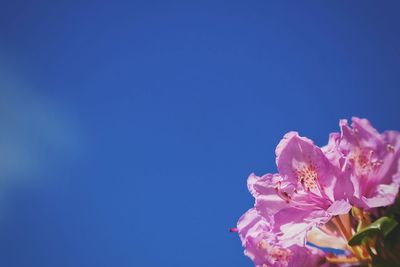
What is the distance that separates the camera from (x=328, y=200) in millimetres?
1076

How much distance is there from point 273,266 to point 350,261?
0.23 meters

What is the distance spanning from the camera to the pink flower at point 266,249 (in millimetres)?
1021

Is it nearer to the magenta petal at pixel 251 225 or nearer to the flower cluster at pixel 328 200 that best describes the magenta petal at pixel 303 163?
the flower cluster at pixel 328 200

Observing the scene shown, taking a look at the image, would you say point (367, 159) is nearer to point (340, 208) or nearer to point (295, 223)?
point (340, 208)

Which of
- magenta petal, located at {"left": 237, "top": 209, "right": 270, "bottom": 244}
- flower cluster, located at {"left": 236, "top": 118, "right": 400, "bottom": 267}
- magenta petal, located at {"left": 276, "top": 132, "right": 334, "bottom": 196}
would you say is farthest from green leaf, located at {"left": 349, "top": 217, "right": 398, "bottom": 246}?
magenta petal, located at {"left": 237, "top": 209, "right": 270, "bottom": 244}

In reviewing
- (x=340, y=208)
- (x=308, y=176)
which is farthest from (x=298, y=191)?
(x=340, y=208)

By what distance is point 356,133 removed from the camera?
0.98 metres

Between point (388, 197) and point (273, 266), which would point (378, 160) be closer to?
point (388, 197)

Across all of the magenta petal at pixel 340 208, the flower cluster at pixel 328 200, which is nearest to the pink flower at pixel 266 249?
the flower cluster at pixel 328 200

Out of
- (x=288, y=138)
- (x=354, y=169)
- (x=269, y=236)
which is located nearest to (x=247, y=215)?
(x=269, y=236)

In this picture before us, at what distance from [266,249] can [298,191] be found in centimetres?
22

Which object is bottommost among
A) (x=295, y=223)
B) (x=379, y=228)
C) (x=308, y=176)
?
(x=379, y=228)

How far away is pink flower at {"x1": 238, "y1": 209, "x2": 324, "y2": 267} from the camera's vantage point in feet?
3.35

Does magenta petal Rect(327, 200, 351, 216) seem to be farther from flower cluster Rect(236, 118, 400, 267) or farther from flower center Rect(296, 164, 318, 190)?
flower center Rect(296, 164, 318, 190)
